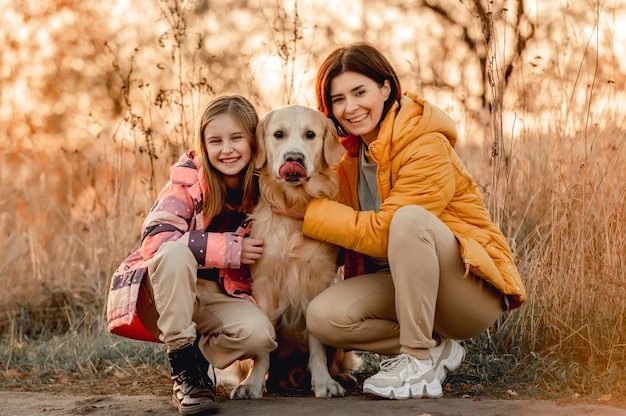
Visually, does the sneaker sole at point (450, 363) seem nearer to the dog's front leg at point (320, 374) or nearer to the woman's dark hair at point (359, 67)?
the dog's front leg at point (320, 374)

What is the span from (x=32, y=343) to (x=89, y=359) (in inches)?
35.1

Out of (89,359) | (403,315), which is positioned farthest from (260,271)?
(89,359)

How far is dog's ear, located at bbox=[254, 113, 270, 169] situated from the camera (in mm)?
3396

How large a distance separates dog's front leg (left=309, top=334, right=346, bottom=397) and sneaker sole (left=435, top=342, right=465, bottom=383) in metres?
0.39

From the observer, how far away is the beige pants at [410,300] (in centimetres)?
294

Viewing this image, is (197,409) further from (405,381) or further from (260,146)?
(260,146)

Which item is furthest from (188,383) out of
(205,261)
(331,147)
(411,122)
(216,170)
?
(411,122)

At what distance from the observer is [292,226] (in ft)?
11.0

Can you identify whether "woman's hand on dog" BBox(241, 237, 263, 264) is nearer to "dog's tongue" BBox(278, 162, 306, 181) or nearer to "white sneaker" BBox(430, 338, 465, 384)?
"dog's tongue" BBox(278, 162, 306, 181)

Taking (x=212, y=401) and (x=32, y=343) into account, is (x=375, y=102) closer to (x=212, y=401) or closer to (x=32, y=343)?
(x=212, y=401)

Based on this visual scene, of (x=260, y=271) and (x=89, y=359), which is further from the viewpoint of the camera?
(x=89, y=359)

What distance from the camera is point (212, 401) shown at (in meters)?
2.93

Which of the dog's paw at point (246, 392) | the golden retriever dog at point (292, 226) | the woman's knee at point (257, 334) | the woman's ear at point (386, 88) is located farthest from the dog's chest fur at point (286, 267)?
the woman's ear at point (386, 88)

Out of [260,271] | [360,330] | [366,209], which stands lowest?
[360,330]
